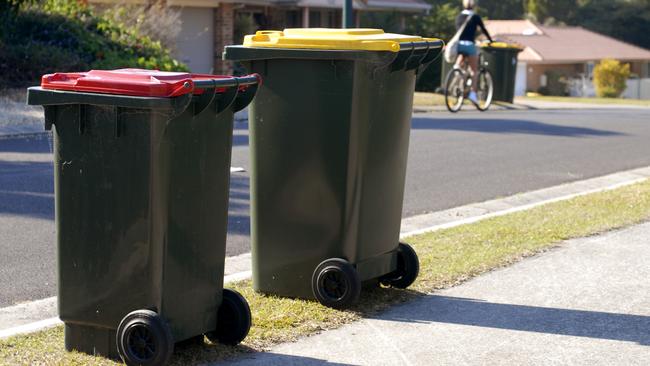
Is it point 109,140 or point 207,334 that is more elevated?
point 109,140

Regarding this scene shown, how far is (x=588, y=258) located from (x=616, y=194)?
3.34m

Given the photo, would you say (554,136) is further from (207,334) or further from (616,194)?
(207,334)

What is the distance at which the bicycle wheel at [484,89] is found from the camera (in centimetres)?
2149

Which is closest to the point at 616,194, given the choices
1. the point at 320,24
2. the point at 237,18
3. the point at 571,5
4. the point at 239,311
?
the point at 239,311

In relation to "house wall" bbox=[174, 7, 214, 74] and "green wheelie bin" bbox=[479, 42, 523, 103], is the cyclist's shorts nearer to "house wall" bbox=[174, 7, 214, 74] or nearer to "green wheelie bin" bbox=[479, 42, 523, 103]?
"green wheelie bin" bbox=[479, 42, 523, 103]

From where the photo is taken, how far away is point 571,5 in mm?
77875

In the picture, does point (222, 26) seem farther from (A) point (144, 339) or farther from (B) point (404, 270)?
(A) point (144, 339)

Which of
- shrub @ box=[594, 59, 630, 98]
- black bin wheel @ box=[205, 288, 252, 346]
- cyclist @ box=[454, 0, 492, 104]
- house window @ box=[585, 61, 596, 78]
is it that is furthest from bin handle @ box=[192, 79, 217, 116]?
house window @ box=[585, 61, 596, 78]

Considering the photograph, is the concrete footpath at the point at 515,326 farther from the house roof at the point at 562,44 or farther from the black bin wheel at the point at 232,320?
the house roof at the point at 562,44

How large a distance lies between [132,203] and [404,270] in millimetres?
2202

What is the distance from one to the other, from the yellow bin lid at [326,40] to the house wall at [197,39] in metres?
22.9

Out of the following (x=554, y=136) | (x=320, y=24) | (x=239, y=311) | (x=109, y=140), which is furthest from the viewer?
(x=320, y=24)

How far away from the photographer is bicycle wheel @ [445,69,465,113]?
20.0m

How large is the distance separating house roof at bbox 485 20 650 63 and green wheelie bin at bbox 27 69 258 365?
6004 centimetres
